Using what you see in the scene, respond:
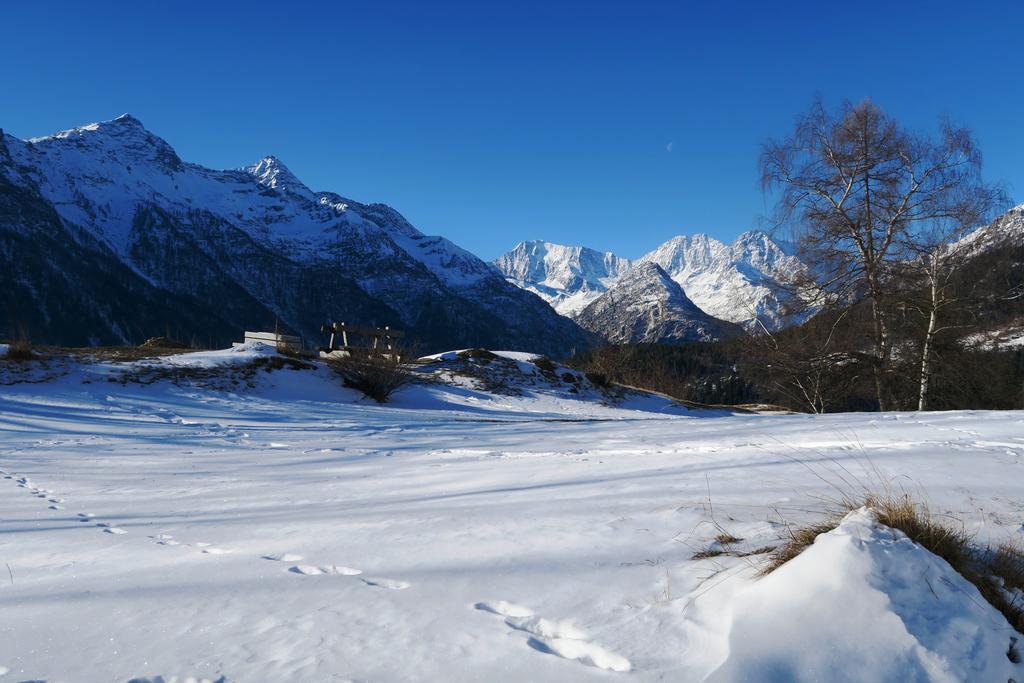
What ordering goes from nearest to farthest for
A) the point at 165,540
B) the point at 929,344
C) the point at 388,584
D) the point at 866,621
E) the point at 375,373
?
the point at 866,621 → the point at 388,584 → the point at 165,540 → the point at 929,344 → the point at 375,373

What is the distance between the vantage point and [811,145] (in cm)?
1328

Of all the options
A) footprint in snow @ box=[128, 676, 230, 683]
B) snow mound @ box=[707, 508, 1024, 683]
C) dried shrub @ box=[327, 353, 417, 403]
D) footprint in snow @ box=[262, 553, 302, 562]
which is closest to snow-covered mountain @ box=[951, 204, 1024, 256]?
snow mound @ box=[707, 508, 1024, 683]

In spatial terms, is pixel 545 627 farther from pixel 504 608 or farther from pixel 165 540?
pixel 165 540

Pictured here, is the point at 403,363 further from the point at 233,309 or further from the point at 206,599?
the point at 233,309

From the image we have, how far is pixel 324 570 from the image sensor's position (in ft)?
9.86

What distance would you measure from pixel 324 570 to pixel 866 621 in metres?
2.42

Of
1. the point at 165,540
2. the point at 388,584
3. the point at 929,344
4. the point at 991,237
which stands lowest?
the point at 165,540

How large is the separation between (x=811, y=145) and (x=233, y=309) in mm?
195266

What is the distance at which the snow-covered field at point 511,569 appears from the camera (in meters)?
2.01

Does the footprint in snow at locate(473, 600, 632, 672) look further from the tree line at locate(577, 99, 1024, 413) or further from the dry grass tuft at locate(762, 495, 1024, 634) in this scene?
the tree line at locate(577, 99, 1024, 413)

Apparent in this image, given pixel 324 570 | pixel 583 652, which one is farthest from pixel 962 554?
pixel 324 570

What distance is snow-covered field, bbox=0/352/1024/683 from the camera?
2.01 m

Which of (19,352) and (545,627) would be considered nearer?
(545,627)

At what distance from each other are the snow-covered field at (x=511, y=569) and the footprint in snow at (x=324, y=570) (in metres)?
0.02
